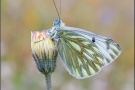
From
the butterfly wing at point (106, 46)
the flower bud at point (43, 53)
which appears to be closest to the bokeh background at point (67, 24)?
the butterfly wing at point (106, 46)

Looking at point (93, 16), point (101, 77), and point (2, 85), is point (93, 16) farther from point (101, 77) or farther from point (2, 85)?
point (2, 85)

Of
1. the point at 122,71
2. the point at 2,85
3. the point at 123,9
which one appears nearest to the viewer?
the point at 2,85

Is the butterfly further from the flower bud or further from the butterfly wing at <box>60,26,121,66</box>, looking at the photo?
the flower bud

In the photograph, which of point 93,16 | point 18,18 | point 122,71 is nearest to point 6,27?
point 18,18

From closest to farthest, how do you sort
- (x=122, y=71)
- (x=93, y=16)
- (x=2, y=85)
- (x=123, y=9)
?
1. (x=2, y=85)
2. (x=122, y=71)
3. (x=93, y=16)
4. (x=123, y=9)

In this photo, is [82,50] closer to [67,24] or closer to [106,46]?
[106,46]

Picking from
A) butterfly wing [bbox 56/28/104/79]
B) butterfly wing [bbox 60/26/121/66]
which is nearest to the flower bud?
butterfly wing [bbox 56/28/104/79]

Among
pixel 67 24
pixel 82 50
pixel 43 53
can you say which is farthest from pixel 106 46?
pixel 67 24

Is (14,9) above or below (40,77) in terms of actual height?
above
